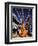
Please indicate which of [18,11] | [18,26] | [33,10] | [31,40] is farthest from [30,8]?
[31,40]

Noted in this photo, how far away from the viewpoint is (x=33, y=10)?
71.9 inches

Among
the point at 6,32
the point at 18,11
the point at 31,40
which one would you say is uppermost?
the point at 18,11

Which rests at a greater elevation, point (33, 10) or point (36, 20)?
point (33, 10)

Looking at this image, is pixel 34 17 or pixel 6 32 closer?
pixel 6 32

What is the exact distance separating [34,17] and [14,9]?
0.93 feet

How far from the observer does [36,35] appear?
1840 millimetres

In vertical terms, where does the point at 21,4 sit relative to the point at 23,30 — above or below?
above

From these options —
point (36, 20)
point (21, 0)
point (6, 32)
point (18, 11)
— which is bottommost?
point (6, 32)

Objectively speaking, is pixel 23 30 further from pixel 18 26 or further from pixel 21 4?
pixel 21 4

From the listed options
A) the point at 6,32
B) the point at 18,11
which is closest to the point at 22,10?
the point at 18,11

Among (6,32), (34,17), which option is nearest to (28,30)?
(34,17)

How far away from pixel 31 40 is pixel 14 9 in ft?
1.47

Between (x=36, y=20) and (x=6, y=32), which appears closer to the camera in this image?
(x=6, y=32)

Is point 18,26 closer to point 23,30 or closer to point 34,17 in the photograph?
point 23,30
